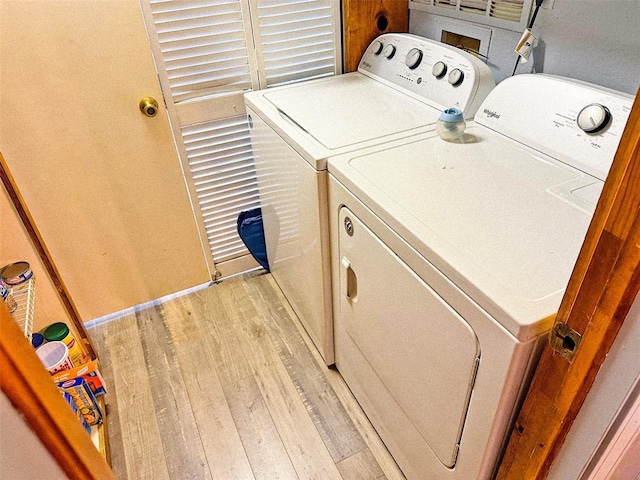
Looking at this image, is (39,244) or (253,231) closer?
(39,244)

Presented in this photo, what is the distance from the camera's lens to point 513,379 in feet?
2.50

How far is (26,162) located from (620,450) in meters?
1.79

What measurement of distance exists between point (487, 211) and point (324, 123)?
0.64 metres

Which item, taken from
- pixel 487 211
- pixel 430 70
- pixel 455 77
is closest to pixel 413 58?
pixel 430 70

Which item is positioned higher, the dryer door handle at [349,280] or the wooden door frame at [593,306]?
the wooden door frame at [593,306]

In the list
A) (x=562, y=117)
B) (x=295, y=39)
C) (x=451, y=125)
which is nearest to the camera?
(x=562, y=117)

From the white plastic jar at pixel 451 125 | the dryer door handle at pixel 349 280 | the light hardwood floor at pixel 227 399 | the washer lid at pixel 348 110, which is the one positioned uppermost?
the white plastic jar at pixel 451 125

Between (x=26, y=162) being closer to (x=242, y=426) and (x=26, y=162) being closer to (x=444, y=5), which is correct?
(x=242, y=426)

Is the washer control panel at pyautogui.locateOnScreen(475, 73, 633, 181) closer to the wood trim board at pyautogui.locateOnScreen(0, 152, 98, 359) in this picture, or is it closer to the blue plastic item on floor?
the blue plastic item on floor

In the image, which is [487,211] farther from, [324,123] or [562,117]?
[324,123]

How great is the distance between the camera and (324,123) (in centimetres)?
140

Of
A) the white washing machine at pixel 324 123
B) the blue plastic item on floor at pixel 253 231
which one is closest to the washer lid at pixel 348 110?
the white washing machine at pixel 324 123

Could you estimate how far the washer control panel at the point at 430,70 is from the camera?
136 cm

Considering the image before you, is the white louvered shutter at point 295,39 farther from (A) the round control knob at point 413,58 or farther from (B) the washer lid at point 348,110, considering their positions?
(A) the round control knob at point 413,58
